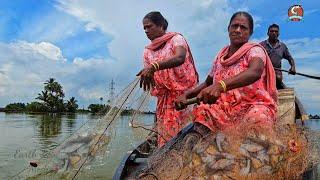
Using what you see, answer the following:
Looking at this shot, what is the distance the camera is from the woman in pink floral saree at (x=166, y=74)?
5184mm

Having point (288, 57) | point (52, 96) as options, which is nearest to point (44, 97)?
point (52, 96)

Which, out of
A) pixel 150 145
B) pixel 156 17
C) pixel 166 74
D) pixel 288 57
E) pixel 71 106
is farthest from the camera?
pixel 71 106

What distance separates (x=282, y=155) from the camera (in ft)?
10.6

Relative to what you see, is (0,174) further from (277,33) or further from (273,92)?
(273,92)

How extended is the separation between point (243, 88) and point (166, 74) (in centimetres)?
176

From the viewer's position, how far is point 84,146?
564cm

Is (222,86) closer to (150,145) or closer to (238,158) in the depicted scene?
(238,158)

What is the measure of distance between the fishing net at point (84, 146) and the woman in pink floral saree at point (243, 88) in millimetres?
1153

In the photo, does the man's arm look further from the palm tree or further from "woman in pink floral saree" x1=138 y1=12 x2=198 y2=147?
the palm tree

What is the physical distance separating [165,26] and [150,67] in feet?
3.71

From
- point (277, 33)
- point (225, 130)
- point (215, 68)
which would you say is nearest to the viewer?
point (225, 130)

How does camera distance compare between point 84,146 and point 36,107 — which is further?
point 36,107

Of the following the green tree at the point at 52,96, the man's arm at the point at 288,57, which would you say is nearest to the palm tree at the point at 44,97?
the green tree at the point at 52,96

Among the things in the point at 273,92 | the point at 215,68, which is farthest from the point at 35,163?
the point at 273,92
